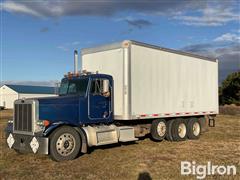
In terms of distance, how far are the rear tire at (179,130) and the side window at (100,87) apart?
4.55m

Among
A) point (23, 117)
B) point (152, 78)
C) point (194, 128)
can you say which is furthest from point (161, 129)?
point (23, 117)

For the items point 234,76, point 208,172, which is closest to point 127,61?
point 208,172

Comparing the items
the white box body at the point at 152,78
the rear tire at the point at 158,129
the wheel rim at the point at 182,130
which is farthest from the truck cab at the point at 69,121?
the wheel rim at the point at 182,130

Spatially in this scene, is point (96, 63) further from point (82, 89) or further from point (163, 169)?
point (163, 169)

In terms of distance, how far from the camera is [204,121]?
1847 cm

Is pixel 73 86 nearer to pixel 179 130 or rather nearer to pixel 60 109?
pixel 60 109

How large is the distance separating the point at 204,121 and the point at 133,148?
6017mm

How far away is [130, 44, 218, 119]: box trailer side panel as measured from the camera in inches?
553

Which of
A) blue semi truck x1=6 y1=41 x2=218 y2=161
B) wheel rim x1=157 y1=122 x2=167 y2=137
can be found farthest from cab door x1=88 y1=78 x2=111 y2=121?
wheel rim x1=157 y1=122 x2=167 y2=137

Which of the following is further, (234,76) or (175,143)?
(234,76)

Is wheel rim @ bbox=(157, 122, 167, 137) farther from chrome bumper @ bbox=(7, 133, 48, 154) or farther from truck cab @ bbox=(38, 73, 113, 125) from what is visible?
chrome bumper @ bbox=(7, 133, 48, 154)

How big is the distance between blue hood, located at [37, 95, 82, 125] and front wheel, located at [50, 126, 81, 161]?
0.48 m

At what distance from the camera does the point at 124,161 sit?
36.9 feet

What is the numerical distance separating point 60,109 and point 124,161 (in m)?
2.69
